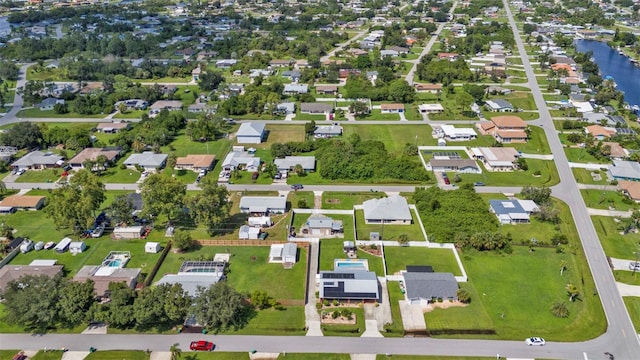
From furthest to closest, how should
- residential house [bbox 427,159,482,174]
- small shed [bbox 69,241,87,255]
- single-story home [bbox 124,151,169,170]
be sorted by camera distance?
1. single-story home [bbox 124,151,169,170]
2. residential house [bbox 427,159,482,174]
3. small shed [bbox 69,241,87,255]

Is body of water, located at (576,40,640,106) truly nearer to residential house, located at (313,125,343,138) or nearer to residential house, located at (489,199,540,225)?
residential house, located at (489,199,540,225)

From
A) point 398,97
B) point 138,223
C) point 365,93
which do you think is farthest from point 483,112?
point 138,223

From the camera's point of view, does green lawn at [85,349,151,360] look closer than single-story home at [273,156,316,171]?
Yes

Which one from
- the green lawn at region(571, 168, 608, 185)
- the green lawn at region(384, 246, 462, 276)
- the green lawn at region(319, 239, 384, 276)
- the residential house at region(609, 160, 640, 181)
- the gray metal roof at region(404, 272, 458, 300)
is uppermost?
the residential house at region(609, 160, 640, 181)

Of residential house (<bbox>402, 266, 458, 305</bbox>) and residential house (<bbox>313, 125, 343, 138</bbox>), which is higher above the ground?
residential house (<bbox>402, 266, 458, 305</bbox>)

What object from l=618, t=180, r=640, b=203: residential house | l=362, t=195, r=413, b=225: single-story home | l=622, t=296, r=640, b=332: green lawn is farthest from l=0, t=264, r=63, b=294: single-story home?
l=618, t=180, r=640, b=203: residential house

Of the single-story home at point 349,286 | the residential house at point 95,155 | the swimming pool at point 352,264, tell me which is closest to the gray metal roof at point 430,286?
the single-story home at point 349,286

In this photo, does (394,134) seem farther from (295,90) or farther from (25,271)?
(25,271)
